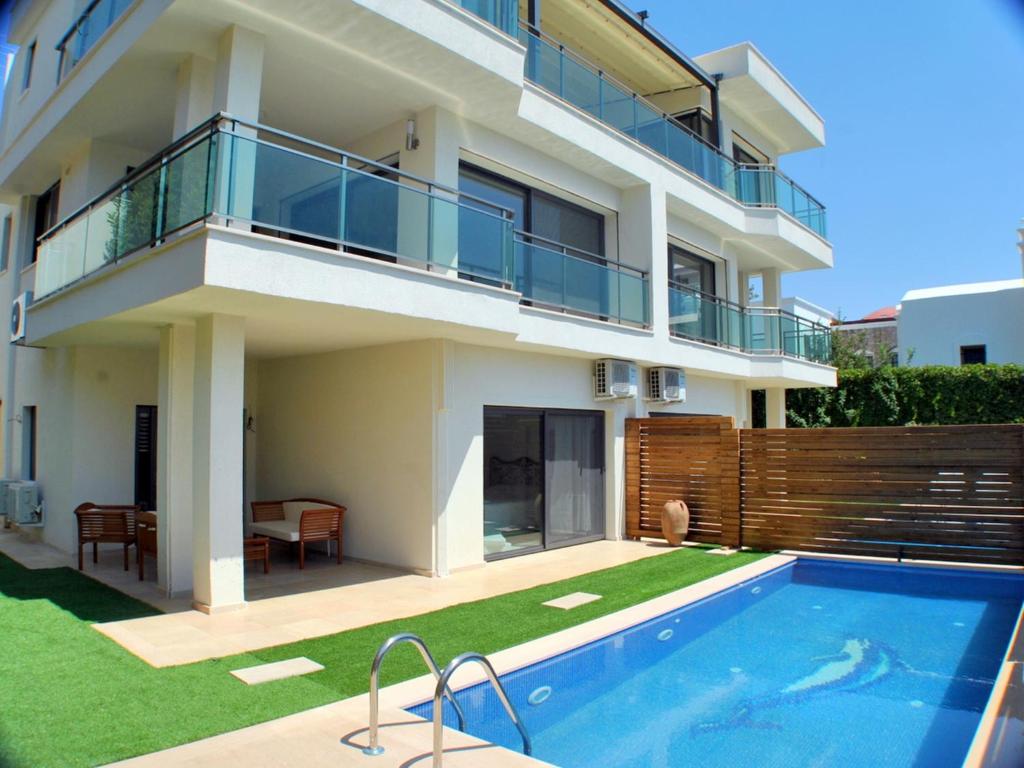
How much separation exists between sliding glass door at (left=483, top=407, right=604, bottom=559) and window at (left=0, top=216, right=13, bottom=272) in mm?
11722

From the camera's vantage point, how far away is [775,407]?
19984mm

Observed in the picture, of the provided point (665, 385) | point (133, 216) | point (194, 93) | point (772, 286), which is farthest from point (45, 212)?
point (772, 286)

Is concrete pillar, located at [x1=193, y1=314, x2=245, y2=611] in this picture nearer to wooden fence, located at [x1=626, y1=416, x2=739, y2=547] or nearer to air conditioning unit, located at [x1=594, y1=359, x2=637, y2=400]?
air conditioning unit, located at [x1=594, y1=359, x2=637, y2=400]

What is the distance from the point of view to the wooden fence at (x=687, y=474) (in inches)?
489

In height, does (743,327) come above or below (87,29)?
below

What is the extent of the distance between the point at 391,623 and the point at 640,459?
7254 millimetres

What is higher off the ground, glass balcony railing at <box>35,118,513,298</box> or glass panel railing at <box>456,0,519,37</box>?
glass panel railing at <box>456,0,519,37</box>

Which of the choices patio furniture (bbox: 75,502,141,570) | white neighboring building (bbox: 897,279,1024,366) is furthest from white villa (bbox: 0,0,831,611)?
white neighboring building (bbox: 897,279,1024,366)

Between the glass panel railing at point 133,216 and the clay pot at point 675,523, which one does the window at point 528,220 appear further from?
the clay pot at point 675,523

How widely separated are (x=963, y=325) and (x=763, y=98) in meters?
18.3

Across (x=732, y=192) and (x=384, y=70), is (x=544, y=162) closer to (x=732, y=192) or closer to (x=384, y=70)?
(x=384, y=70)

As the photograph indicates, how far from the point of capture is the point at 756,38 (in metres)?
17.4

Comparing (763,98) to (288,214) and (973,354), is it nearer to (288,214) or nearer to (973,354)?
(288,214)

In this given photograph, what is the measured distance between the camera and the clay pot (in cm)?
1256
